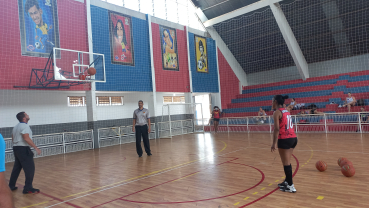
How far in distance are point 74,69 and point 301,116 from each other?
34.6ft

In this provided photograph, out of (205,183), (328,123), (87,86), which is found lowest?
(205,183)

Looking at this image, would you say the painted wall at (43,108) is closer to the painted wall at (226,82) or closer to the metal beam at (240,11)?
the painted wall at (226,82)

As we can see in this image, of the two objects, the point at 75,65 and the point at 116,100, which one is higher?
the point at 75,65

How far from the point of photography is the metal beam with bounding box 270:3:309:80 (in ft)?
47.6

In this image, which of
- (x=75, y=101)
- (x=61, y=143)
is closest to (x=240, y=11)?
(x=75, y=101)

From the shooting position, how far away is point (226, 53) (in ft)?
62.1

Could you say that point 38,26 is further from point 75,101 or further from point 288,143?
point 288,143

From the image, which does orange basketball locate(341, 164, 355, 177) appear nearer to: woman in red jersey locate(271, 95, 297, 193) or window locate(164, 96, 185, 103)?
woman in red jersey locate(271, 95, 297, 193)

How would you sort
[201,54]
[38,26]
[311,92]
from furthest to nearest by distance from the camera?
[201,54]
[311,92]
[38,26]

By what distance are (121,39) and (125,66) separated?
1.41m

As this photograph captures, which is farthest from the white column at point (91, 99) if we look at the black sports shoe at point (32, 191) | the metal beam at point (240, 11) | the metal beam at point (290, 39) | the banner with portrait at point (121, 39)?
the metal beam at point (290, 39)

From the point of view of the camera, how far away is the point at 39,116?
35.2 ft

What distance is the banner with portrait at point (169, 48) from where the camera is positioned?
14742mm

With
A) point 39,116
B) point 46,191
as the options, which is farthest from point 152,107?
point 46,191
